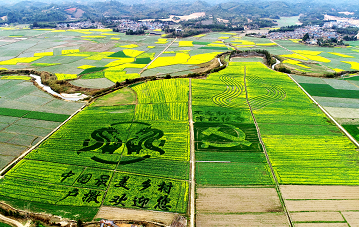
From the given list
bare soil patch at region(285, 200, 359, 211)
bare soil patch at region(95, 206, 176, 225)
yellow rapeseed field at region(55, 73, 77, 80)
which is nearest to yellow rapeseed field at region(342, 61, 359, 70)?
bare soil patch at region(285, 200, 359, 211)

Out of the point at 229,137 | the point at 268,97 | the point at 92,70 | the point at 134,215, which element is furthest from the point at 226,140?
the point at 92,70

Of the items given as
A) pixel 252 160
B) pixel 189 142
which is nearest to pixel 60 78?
pixel 189 142

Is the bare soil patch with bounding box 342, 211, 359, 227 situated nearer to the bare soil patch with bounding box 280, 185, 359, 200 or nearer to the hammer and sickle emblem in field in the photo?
the bare soil patch with bounding box 280, 185, 359, 200

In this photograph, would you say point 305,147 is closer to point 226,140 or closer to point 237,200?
point 226,140

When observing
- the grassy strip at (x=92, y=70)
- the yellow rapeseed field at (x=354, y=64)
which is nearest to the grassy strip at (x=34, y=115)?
the grassy strip at (x=92, y=70)

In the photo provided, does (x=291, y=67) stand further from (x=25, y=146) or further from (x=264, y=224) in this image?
(x=25, y=146)

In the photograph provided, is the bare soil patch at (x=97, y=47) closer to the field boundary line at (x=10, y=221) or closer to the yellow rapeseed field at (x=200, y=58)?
the yellow rapeseed field at (x=200, y=58)
